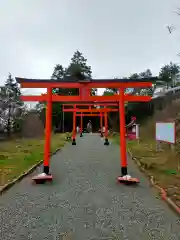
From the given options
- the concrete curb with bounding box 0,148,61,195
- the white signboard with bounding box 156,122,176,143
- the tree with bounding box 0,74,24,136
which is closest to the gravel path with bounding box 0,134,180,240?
the concrete curb with bounding box 0,148,61,195

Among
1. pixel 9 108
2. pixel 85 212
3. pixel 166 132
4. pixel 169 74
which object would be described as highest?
A: pixel 169 74

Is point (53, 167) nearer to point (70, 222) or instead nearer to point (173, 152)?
point (173, 152)

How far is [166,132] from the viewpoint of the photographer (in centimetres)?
1188

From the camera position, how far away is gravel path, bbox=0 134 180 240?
412 centimetres

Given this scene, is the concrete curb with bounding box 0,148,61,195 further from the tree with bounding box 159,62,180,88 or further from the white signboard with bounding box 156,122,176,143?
the tree with bounding box 159,62,180,88

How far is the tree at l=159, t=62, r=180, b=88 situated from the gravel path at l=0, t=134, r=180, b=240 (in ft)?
114

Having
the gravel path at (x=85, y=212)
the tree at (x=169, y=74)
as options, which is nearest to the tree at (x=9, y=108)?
the tree at (x=169, y=74)

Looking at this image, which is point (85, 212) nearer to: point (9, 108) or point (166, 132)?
point (166, 132)

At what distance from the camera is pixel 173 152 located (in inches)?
472

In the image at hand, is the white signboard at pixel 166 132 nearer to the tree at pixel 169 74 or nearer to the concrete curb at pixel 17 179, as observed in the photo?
the concrete curb at pixel 17 179

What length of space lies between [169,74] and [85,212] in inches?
1708

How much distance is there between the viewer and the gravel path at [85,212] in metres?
4.12

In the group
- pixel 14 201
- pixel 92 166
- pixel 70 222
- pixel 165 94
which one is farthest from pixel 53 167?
pixel 165 94

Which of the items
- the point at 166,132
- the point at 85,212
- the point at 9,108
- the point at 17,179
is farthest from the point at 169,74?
the point at 85,212
